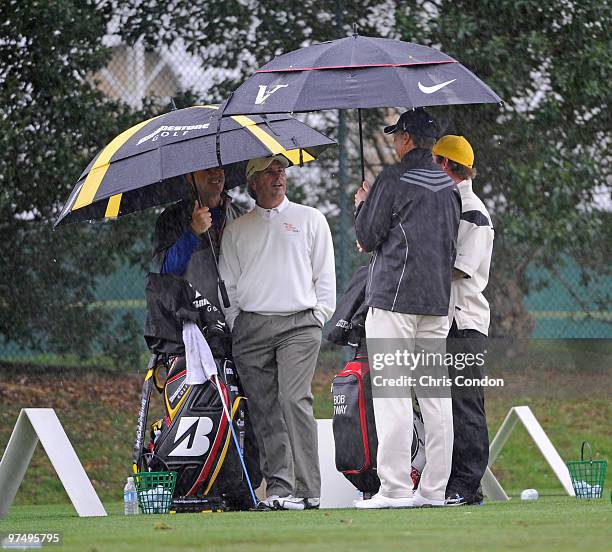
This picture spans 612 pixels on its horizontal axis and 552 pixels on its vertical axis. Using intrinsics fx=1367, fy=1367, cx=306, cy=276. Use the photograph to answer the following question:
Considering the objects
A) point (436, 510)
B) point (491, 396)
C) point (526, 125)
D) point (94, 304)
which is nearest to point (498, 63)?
point (526, 125)

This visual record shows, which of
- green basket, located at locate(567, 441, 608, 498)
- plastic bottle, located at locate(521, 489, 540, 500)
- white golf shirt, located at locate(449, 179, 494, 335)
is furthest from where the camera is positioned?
plastic bottle, located at locate(521, 489, 540, 500)

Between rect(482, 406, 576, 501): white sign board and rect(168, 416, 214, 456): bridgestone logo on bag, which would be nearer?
rect(168, 416, 214, 456): bridgestone logo on bag

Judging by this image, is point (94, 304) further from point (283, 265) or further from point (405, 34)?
point (283, 265)

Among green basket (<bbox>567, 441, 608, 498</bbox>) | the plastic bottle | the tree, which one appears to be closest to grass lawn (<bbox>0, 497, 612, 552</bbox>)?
green basket (<bbox>567, 441, 608, 498</bbox>)

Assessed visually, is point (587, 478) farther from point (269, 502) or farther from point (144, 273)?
point (144, 273)

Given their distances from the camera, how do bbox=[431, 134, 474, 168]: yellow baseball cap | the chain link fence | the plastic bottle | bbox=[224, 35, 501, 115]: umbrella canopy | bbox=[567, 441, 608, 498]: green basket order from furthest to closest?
the chain link fence
the plastic bottle
bbox=[567, 441, 608, 498]: green basket
bbox=[431, 134, 474, 168]: yellow baseball cap
bbox=[224, 35, 501, 115]: umbrella canopy

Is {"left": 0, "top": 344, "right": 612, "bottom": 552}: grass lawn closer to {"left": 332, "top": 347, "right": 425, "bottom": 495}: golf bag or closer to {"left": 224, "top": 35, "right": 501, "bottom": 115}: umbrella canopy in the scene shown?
{"left": 332, "top": 347, "right": 425, "bottom": 495}: golf bag

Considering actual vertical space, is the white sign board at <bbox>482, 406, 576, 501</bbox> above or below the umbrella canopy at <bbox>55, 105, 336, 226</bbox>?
below

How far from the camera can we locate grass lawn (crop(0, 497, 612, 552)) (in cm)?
472

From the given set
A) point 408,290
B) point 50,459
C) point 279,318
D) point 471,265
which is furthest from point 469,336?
point 50,459

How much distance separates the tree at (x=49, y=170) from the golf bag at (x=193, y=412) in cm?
368

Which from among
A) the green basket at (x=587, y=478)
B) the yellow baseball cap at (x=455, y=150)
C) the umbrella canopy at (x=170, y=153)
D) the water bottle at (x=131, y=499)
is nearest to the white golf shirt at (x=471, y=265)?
the yellow baseball cap at (x=455, y=150)

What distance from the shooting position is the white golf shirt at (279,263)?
6.89m

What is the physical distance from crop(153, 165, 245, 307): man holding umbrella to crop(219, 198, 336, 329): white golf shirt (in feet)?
0.29
